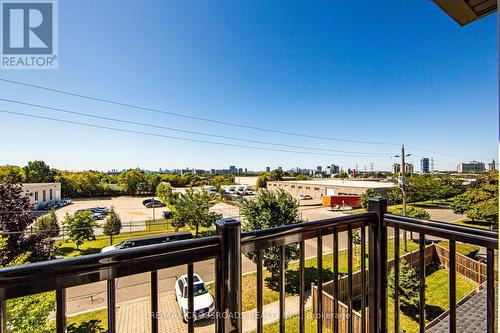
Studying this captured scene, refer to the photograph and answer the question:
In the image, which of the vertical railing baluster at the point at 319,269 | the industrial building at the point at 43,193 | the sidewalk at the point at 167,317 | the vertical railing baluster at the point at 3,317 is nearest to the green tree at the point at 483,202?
the sidewalk at the point at 167,317

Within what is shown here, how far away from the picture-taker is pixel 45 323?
11.4ft

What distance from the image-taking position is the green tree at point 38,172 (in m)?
28.4

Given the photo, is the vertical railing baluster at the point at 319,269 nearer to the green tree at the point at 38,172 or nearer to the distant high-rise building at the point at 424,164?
the green tree at the point at 38,172

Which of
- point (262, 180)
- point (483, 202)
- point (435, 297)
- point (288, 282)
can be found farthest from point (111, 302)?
point (262, 180)

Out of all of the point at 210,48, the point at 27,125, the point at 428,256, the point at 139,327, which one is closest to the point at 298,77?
the point at 210,48

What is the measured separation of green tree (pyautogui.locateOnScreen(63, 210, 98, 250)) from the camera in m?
10.3

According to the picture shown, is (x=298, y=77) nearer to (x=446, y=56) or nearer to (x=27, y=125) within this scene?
(x=446, y=56)

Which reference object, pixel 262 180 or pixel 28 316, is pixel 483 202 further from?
pixel 262 180

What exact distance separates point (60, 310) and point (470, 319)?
17.7 feet

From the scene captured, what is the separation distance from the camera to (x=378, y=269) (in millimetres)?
1435

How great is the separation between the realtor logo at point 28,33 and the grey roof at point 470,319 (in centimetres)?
885

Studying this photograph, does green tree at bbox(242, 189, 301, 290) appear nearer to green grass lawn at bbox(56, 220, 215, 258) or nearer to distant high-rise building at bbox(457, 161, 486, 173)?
green grass lawn at bbox(56, 220, 215, 258)

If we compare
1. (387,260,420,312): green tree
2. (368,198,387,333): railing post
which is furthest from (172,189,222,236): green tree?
(368,198,387,333): railing post

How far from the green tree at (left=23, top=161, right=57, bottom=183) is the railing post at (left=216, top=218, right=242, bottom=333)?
125ft
